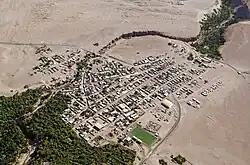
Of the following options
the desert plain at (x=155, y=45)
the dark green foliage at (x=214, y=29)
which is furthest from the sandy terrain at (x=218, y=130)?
the dark green foliage at (x=214, y=29)

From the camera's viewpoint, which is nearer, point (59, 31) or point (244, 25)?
point (59, 31)

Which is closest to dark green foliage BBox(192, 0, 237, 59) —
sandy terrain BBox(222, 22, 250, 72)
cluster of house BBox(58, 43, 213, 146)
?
sandy terrain BBox(222, 22, 250, 72)

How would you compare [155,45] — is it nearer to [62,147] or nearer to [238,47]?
[238,47]

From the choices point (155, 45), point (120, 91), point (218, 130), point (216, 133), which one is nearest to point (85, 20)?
point (155, 45)

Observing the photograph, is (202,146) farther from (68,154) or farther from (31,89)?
(31,89)

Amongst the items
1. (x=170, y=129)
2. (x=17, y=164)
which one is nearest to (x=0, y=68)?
(x=17, y=164)

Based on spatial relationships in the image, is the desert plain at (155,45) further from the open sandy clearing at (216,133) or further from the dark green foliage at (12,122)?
the dark green foliage at (12,122)
